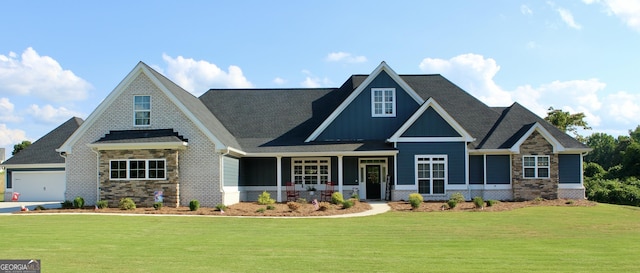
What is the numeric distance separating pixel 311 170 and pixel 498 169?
954cm

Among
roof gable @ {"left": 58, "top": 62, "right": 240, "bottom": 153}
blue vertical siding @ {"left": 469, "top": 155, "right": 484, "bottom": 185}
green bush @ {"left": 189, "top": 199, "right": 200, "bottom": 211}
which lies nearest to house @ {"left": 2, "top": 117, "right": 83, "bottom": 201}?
roof gable @ {"left": 58, "top": 62, "right": 240, "bottom": 153}

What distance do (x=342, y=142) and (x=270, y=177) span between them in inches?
164

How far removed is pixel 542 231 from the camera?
1584cm

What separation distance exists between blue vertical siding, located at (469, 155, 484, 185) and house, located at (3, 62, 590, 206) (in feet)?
Answer: 0.17

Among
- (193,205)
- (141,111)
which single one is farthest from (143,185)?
(141,111)

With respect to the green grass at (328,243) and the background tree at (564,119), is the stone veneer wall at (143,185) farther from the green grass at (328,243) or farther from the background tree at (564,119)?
the background tree at (564,119)

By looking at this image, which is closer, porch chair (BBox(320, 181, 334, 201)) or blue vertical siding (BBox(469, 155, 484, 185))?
porch chair (BBox(320, 181, 334, 201))

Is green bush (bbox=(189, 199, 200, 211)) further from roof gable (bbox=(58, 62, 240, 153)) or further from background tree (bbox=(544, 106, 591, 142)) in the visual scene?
background tree (bbox=(544, 106, 591, 142))

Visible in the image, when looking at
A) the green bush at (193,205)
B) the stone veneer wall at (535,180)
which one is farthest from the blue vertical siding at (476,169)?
the green bush at (193,205)

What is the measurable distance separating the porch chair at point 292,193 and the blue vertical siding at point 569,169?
13.4 meters

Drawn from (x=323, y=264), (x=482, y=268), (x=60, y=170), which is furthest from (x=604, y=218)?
(x=60, y=170)

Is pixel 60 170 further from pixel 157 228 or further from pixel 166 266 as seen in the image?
pixel 166 266

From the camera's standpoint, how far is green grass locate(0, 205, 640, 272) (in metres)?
10.5

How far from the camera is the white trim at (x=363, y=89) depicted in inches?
1142
